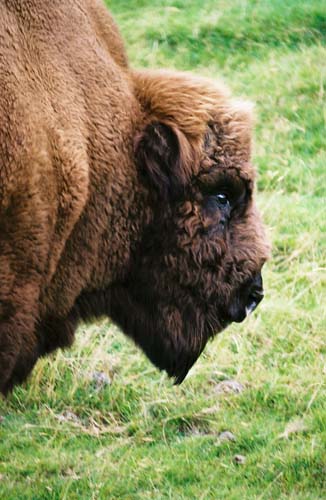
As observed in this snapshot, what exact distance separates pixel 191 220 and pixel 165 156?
0.31 m

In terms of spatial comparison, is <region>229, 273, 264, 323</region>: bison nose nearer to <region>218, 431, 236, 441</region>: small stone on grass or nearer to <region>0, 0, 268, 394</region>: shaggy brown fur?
<region>0, 0, 268, 394</region>: shaggy brown fur

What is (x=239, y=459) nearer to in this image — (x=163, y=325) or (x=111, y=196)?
(x=163, y=325)

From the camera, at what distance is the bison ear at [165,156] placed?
169 inches

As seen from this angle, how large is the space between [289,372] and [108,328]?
1.13 metres

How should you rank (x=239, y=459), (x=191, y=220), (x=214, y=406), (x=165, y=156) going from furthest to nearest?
(x=214, y=406) → (x=239, y=459) → (x=191, y=220) → (x=165, y=156)

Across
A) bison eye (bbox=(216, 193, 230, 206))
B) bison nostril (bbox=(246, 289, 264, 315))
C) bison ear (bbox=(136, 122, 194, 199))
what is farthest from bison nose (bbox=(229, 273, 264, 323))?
bison ear (bbox=(136, 122, 194, 199))

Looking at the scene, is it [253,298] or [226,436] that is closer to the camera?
[253,298]

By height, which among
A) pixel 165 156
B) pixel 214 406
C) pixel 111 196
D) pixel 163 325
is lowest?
pixel 214 406

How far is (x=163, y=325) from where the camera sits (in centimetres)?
469

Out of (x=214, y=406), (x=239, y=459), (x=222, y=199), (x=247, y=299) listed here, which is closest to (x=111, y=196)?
(x=222, y=199)

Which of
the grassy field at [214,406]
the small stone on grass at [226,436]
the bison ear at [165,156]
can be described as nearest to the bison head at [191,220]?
the bison ear at [165,156]

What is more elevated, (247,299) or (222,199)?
(222,199)

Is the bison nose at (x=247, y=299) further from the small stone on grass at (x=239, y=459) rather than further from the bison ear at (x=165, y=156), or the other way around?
the small stone on grass at (x=239, y=459)

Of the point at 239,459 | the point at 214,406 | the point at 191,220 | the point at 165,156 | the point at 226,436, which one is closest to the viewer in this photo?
the point at 165,156
